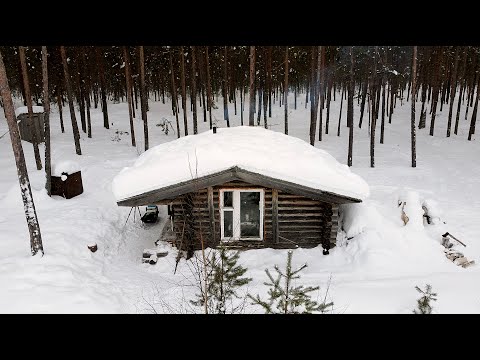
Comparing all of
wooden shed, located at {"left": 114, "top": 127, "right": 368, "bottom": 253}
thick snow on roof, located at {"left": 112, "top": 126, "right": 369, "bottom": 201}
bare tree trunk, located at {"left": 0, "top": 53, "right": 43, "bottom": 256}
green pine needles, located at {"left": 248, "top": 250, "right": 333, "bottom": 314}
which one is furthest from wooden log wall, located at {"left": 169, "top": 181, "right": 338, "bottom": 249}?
green pine needles, located at {"left": 248, "top": 250, "right": 333, "bottom": 314}

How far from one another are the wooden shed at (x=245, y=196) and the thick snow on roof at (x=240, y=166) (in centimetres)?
3

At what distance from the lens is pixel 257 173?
36.6 feet

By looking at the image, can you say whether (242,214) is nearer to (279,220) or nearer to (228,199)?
(228,199)

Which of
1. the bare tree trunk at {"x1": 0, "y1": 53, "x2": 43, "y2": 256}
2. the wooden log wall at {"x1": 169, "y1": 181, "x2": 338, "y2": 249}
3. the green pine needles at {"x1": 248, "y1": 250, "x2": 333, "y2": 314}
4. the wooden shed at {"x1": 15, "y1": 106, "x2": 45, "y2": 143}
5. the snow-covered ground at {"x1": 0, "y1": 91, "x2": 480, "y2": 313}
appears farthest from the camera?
the wooden shed at {"x1": 15, "y1": 106, "x2": 45, "y2": 143}

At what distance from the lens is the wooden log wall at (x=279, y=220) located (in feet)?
38.9

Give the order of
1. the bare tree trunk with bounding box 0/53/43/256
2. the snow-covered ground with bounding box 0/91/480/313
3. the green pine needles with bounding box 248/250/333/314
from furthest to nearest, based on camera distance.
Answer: the bare tree trunk with bounding box 0/53/43/256 → the snow-covered ground with bounding box 0/91/480/313 → the green pine needles with bounding box 248/250/333/314

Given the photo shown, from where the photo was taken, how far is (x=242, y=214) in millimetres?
12297

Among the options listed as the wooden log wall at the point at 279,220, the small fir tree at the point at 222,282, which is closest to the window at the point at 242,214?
the wooden log wall at the point at 279,220

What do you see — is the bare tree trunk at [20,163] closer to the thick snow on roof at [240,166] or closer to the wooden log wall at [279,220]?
the thick snow on roof at [240,166]

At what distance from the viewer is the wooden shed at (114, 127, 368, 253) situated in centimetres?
1130

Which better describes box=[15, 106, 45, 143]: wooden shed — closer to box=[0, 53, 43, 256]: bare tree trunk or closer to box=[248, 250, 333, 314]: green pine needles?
box=[0, 53, 43, 256]: bare tree trunk

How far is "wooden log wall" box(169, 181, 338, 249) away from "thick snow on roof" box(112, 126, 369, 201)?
0.77 meters

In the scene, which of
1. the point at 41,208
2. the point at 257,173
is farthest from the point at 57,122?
the point at 257,173

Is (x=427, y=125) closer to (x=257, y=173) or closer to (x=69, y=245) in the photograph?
(x=257, y=173)
